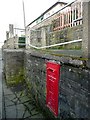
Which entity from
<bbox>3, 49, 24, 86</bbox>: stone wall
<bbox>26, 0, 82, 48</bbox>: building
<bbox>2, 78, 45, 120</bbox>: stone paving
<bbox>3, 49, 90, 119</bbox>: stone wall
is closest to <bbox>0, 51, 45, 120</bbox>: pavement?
<bbox>2, 78, 45, 120</bbox>: stone paving

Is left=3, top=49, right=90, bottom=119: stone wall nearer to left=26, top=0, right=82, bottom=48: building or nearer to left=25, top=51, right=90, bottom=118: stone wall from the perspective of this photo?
left=25, top=51, right=90, bottom=118: stone wall

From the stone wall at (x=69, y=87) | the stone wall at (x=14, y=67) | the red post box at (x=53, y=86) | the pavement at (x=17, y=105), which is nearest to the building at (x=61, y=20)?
the stone wall at (x=69, y=87)

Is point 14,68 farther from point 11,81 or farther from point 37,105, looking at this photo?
point 37,105

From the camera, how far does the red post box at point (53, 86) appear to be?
4.36 metres

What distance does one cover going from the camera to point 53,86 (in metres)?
4.62

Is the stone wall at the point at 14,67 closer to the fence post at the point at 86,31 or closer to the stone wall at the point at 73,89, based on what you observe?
the stone wall at the point at 73,89

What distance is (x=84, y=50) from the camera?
10.8ft

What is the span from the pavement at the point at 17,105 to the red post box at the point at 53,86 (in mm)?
1021

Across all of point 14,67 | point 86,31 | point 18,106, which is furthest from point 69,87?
point 14,67

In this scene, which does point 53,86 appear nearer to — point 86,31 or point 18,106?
point 86,31

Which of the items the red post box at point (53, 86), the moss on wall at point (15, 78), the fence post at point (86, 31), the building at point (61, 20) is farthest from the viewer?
the moss on wall at point (15, 78)

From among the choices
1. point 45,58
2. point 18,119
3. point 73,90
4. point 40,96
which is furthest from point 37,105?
point 73,90

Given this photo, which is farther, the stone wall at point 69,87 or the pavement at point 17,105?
the pavement at point 17,105

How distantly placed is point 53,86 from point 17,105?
277cm
